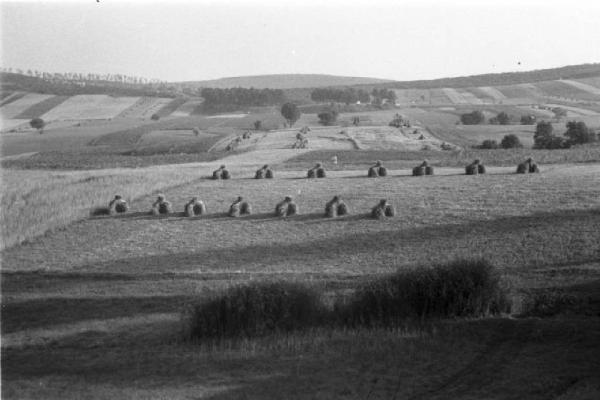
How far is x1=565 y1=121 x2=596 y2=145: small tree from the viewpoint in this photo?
7106 centimetres

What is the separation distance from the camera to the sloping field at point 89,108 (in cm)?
10081

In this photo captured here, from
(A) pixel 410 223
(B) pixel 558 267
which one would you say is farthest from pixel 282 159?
(B) pixel 558 267

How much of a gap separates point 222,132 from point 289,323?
7701cm

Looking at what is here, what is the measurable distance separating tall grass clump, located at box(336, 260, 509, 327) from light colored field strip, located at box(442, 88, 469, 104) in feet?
330

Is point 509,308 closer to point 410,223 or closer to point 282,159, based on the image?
point 410,223

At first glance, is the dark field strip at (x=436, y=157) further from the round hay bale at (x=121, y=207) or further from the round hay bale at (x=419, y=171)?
the round hay bale at (x=121, y=207)

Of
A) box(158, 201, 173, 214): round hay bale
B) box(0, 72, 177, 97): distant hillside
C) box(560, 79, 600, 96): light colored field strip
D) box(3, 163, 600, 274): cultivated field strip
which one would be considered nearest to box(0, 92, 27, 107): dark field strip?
box(0, 72, 177, 97): distant hillside

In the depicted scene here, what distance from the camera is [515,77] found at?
131500 millimetres

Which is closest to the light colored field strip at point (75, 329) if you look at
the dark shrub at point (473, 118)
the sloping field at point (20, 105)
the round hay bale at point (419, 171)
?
the round hay bale at point (419, 171)

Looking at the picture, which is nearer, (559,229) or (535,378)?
(535,378)

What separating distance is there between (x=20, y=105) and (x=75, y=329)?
86.8 meters

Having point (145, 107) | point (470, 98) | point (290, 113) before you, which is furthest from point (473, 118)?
point (145, 107)

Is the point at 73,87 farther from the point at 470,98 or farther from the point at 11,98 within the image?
the point at 470,98

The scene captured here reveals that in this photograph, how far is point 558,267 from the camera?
2214 cm
